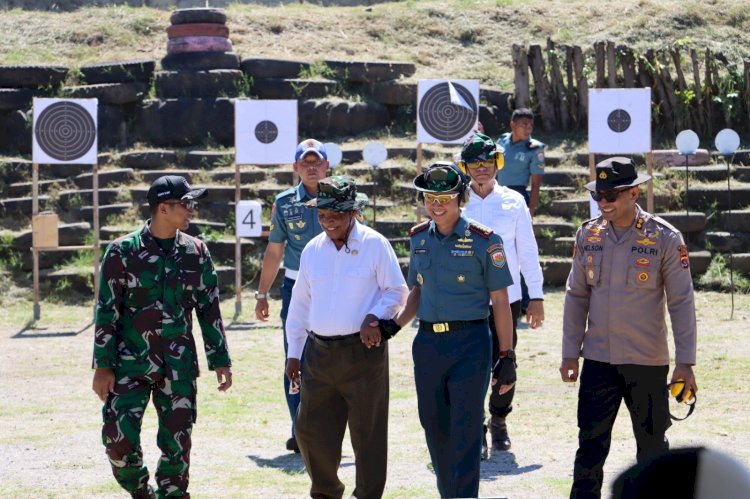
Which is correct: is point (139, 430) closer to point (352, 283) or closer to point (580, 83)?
point (352, 283)

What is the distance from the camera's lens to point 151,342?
5.48 m

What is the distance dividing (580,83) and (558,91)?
399mm

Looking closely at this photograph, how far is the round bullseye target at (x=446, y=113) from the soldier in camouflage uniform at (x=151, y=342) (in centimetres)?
869

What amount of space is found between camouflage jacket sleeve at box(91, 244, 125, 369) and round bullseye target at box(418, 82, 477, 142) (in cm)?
886

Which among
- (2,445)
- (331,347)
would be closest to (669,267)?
(331,347)

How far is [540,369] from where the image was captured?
33.3ft

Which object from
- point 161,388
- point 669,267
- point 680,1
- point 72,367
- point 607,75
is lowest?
point 72,367

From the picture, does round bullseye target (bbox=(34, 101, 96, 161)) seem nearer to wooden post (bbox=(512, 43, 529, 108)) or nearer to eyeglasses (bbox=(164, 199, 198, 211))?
wooden post (bbox=(512, 43, 529, 108))

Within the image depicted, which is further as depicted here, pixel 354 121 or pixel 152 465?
pixel 354 121

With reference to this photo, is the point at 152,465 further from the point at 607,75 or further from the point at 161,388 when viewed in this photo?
the point at 607,75

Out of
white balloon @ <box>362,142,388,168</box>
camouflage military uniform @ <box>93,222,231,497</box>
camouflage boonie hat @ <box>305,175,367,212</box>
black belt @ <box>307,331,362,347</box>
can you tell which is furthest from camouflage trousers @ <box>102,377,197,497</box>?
white balloon @ <box>362,142,388,168</box>

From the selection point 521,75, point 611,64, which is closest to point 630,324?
point 611,64

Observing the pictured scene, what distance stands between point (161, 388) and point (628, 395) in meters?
2.13

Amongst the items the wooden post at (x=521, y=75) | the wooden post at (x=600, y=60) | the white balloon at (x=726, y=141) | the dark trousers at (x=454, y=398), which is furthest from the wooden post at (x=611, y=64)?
the dark trousers at (x=454, y=398)
